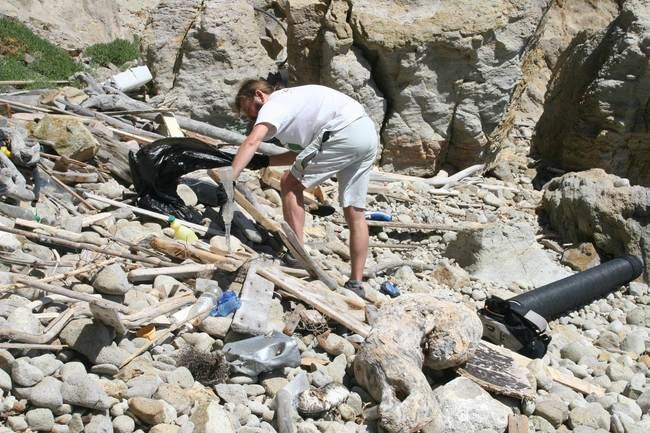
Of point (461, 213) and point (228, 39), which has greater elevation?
point (228, 39)

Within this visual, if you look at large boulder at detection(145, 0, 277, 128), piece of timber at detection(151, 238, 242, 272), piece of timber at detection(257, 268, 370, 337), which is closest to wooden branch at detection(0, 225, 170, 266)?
piece of timber at detection(151, 238, 242, 272)

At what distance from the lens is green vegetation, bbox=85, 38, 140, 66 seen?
45.5ft

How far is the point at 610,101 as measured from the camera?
10578mm

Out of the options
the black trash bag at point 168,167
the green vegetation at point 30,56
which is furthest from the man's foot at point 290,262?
the green vegetation at point 30,56

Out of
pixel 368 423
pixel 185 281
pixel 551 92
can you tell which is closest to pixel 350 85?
pixel 551 92

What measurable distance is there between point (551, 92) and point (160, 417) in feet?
31.1

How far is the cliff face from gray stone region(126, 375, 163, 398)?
6.30 m

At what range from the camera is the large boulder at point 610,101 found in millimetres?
10430

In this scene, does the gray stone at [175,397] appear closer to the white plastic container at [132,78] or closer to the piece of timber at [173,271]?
the piece of timber at [173,271]

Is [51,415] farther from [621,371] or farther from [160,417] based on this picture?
[621,371]

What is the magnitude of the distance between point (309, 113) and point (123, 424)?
2.76 metres

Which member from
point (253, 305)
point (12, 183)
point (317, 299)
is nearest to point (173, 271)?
point (253, 305)

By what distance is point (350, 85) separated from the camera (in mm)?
9961

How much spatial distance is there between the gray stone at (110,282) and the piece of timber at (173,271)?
0.67 feet
